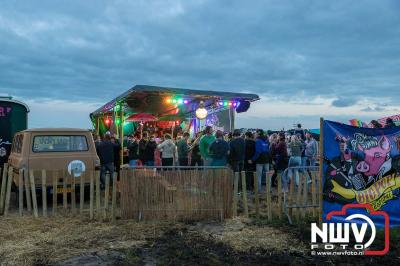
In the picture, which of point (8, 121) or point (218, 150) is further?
point (8, 121)

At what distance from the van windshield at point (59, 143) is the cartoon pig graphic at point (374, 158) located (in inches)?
253

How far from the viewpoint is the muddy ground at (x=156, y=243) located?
5227 millimetres

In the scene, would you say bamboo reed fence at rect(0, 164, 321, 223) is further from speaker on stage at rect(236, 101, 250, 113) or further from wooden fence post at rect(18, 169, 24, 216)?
speaker on stage at rect(236, 101, 250, 113)

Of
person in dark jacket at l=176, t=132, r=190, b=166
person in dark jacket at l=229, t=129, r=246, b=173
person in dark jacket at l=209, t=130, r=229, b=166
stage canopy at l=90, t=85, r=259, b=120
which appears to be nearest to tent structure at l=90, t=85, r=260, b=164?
stage canopy at l=90, t=85, r=259, b=120

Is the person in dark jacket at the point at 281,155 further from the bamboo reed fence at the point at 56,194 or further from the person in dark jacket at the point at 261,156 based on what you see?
the bamboo reed fence at the point at 56,194

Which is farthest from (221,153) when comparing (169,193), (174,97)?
(174,97)

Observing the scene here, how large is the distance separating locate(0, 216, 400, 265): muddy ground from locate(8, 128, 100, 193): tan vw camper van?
66.4 inches

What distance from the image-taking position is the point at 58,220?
739 centimetres

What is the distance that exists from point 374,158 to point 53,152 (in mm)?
6969

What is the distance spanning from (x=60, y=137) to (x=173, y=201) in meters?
3.84

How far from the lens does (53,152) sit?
9.32 meters

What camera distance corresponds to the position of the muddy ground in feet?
17.1

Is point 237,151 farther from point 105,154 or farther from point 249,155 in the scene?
point 105,154

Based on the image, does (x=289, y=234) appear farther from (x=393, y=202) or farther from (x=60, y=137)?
(x=60, y=137)
